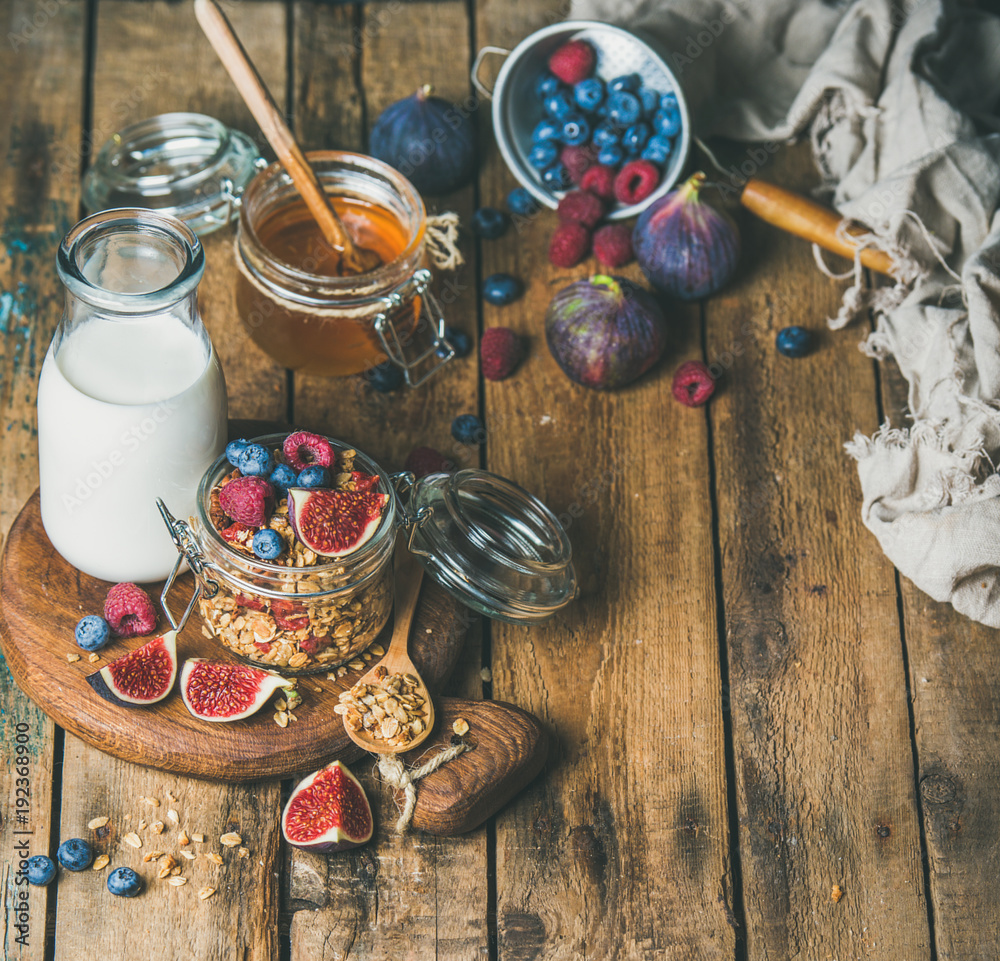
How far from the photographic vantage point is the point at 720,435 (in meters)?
2.17

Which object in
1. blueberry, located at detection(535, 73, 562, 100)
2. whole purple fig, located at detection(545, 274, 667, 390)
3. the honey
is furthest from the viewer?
blueberry, located at detection(535, 73, 562, 100)

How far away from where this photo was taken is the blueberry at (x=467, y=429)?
211 centimetres

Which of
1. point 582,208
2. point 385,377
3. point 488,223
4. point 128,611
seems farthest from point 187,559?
point 582,208

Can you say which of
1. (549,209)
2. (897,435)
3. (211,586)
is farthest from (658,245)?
(211,586)

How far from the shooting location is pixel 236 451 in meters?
1.66

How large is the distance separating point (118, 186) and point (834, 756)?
1849mm

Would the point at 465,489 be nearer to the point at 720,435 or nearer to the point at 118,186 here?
the point at 720,435

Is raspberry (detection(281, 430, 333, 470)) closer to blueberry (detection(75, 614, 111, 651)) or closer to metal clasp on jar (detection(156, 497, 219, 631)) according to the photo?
metal clasp on jar (detection(156, 497, 219, 631))

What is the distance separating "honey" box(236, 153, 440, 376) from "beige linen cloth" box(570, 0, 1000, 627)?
0.69 m

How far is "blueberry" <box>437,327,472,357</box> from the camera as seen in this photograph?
2.21 m

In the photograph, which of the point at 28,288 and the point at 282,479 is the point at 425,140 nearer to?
the point at 28,288

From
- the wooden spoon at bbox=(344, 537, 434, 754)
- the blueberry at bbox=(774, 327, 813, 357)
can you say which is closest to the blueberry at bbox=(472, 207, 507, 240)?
the blueberry at bbox=(774, 327, 813, 357)

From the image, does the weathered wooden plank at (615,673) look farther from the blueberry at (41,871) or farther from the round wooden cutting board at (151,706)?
the blueberry at (41,871)

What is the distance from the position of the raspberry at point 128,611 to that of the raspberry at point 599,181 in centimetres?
126
